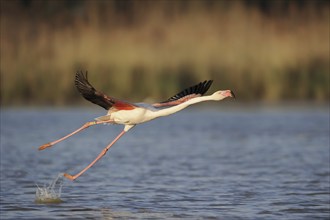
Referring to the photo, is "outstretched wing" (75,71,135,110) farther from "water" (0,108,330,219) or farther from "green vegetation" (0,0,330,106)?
"green vegetation" (0,0,330,106)

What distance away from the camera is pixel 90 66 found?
31.1m

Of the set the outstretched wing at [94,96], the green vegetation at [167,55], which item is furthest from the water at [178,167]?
the outstretched wing at [94,96]

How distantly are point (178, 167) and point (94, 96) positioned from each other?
5586 mm

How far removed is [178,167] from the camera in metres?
18.6

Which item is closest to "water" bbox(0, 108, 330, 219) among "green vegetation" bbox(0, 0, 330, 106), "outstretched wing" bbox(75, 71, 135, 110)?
"green vegetation" bbox(0, 0, 330, 106)

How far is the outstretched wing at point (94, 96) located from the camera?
13.1m

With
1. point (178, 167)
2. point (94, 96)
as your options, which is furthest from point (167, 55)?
point (94, 96)

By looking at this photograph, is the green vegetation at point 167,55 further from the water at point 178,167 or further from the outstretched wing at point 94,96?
the outstretched wing at point 94,96

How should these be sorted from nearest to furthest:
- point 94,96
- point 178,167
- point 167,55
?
point 94,96
point 178,167
point 167,55

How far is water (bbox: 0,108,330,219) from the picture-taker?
13398 mm

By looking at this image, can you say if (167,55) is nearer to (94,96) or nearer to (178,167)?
(178,167)

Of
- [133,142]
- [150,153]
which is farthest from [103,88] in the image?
[150,153]

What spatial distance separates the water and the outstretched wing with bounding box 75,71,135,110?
137cm

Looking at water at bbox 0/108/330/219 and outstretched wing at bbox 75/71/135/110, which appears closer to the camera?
outstretched wing at bbox 75/71/135/110
